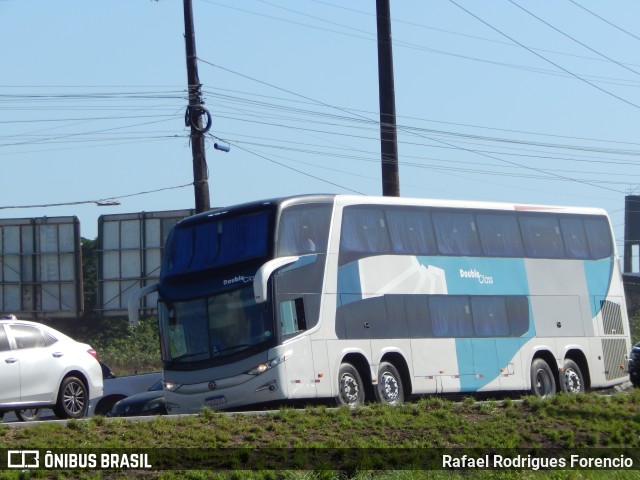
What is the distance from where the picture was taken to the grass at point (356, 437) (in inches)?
524

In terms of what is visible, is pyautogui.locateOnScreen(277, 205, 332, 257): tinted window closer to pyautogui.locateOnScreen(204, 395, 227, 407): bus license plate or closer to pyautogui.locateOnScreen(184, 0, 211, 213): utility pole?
pyautogui.locateOnScreen(204, 395, 227, 407): bus license plate

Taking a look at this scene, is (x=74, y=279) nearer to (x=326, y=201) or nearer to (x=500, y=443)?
(x=326, y=201)

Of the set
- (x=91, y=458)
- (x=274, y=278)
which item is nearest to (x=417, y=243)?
(x=274, y=278)

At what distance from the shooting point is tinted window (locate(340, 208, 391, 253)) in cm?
2138

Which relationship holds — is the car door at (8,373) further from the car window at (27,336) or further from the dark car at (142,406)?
the dark car at (142,406)

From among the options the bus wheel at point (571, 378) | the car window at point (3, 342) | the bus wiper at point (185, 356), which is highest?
the car window at point (3, 342)

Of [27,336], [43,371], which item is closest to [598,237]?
[43,371]

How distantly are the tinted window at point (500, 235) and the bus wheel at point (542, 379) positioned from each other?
7.89 ft

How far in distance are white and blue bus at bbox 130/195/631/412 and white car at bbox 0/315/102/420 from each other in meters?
1.88

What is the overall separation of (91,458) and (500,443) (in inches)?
241

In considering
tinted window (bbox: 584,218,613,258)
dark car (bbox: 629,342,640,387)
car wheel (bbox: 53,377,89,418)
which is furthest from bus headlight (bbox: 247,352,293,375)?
dark car (bbox: 629,342,640,387)

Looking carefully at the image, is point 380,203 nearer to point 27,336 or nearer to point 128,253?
point 27,336

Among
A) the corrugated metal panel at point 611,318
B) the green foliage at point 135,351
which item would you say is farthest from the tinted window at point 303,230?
the green foliage at point 135,351

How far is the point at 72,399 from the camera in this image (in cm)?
1883
